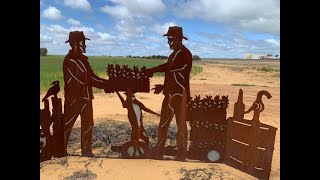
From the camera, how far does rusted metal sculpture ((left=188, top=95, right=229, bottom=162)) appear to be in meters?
6.59

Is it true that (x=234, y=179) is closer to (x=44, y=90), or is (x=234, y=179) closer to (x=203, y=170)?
(x=203, y=170)

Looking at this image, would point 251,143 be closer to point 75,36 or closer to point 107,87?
point 107,87

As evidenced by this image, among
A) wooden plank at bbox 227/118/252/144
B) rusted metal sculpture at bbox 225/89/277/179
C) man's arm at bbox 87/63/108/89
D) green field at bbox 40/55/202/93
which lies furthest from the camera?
green field at bbox 40/55/202/93

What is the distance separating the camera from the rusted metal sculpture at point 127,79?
21.8 ft

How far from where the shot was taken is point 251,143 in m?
6.08

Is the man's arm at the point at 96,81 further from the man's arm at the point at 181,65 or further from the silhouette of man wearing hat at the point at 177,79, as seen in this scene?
the man's arm at the point at 181,65

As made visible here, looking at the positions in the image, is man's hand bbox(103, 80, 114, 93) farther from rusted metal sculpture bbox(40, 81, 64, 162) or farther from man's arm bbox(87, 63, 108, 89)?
rusted metal sculpture bbox(40, 81, 64, 162)

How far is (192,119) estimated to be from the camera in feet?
21.7

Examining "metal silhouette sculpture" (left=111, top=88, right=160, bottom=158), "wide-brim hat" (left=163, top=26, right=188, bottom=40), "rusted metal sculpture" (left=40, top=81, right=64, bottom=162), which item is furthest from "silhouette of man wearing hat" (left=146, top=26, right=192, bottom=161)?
"rusted metal sculpture" (left=40, top=81, right=64, bottom=162)

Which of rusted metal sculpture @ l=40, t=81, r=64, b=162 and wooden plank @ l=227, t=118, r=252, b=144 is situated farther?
rusted metal sculpture @ l=40, t=81, r=64, b=162

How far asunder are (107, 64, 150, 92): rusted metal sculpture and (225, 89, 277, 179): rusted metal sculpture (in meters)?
1.83

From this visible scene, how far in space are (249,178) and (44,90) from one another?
14045mm

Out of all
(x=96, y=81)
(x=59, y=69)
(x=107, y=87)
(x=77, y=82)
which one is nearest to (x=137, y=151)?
(x=107, y=87)
